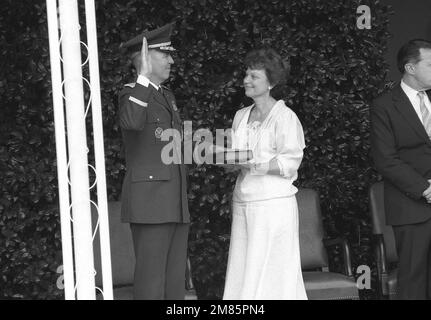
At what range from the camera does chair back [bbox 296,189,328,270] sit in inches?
277

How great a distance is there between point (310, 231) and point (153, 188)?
1858mm

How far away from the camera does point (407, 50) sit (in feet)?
21.1

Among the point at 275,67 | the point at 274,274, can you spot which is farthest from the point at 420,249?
the point at 275,67

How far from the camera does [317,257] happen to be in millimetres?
7023

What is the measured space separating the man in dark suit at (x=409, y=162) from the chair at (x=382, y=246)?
22cm

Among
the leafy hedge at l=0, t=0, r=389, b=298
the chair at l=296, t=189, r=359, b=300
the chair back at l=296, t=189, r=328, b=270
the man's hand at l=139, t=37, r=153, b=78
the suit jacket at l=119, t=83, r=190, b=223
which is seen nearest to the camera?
the man's hand at l=139, t=37, r=153, b=78

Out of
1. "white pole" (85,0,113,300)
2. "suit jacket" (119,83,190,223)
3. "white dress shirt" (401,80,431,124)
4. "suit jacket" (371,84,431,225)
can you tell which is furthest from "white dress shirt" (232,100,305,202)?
"white pole" (85,0,113,300)

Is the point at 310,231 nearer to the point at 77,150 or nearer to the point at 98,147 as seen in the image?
the point at 98,147

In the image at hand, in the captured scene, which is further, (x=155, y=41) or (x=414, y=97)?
(x=414, y=97)

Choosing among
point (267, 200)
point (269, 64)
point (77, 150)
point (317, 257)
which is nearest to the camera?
point (77, 150)

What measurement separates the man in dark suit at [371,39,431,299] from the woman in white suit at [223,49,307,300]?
1.86ft

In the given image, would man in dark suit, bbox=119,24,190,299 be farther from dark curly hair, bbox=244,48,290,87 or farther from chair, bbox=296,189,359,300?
chair, bbox=296,189,359,300

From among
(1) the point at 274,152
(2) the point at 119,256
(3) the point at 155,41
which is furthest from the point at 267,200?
(3) the point at 155,41
